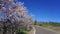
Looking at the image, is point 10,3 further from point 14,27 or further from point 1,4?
point 14,27

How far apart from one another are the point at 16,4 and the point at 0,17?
114 inches

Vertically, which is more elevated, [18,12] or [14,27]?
[18,12]

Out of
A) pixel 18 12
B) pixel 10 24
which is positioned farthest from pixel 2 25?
pixel 18 12

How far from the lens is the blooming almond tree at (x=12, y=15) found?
21016 mm

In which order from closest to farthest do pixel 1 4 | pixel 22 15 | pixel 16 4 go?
pixel 1 4, pixel 16 4, pixel 22 15

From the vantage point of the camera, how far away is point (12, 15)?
72.3ft

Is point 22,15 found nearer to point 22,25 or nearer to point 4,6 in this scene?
point 22,25

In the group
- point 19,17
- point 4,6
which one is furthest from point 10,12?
point 19,17

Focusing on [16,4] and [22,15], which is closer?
[16,4]

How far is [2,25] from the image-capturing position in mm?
22359

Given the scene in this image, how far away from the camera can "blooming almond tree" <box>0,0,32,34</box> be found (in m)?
21.0

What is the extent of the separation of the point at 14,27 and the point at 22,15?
1834 mm

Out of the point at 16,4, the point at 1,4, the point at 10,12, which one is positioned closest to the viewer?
the point at 1,4

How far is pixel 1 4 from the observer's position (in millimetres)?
19969
